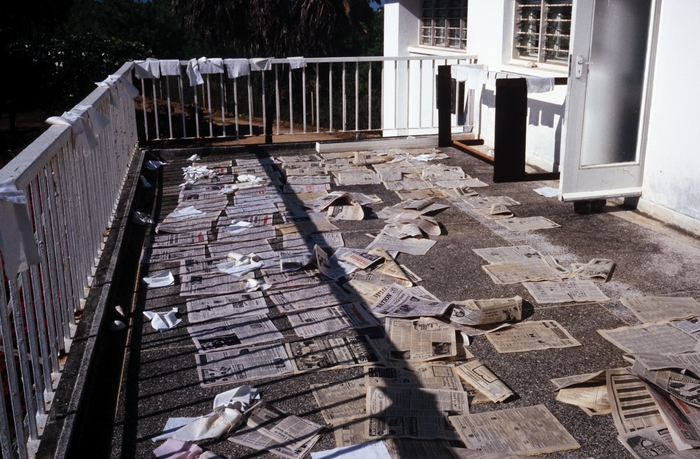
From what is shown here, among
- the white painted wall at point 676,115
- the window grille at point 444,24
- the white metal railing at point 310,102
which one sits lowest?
the white metal railing at point 310,102

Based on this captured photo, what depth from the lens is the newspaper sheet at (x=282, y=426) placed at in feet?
8.06

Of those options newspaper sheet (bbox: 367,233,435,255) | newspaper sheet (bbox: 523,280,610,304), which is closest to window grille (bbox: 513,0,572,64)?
newspaper sheet (bbox: 367,233,435,255)

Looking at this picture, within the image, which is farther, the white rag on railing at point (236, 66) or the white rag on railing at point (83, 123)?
the white rag on railing at point (236, 66)

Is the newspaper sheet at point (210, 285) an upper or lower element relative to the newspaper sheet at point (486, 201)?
lower

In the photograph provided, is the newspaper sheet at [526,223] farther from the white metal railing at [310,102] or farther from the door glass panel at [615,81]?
the white metal railing at [310,102]

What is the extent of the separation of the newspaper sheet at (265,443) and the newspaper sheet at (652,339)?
5.11 ft

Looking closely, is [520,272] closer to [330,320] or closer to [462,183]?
[330,320]

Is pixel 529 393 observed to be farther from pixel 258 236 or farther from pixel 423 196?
pixel 423 196

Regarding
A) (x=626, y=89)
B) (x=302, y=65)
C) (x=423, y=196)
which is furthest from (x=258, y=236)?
(x=302, y=65)

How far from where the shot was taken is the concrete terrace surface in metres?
2.59

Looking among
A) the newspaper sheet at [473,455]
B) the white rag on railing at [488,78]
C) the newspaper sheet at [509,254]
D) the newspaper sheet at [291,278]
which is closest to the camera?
the newspaper sheet at [473,455]

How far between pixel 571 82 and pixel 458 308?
7.67ft

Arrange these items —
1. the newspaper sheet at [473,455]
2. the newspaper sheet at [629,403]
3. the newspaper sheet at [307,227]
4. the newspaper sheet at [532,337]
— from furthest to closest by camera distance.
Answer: the newspaper sheet at [307,227] < the newspaper sheet at [532,337] < the newspaper sheet at [629,403] < the newspaper sheet at [473,455]

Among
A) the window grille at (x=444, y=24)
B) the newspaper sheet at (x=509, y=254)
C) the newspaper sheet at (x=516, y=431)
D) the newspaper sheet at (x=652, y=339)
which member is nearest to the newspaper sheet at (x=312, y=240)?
the newspaper sheet at (x=509, y=254)
